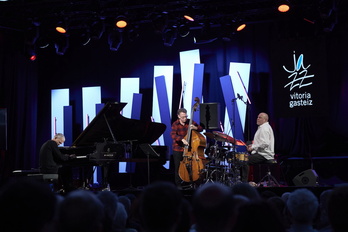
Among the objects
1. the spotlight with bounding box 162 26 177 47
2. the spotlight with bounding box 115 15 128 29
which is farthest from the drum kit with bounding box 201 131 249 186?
the spotlight with bounding box 115 15 128 29

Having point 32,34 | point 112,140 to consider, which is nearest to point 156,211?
point 112,140

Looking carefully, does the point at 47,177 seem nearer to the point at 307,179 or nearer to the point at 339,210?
the point at 307,179

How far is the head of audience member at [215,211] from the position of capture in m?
2.04

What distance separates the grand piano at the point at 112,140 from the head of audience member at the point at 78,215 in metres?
6.28

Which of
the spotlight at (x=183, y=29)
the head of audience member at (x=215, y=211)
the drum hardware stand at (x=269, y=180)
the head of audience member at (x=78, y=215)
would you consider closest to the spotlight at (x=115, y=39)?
the spotlight at (x=183, y=29)

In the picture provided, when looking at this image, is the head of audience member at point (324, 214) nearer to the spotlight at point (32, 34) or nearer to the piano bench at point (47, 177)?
the piano bench at point (47, 177)

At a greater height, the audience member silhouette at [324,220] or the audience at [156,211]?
the audience at [156,211]

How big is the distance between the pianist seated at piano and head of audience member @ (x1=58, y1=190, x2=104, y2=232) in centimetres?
719

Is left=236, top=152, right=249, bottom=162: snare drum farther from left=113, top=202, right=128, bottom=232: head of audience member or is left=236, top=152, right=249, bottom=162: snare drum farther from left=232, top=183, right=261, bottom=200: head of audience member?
left=113, top=202, right=128, bottom=232: head of audience member

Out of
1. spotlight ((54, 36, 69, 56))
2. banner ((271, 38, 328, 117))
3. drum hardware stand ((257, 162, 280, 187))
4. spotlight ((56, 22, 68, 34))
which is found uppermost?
spotlight ((56, 22, 68, 34))

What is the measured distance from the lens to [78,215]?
186 cm

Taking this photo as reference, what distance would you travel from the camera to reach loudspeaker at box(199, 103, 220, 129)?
31.1 ft

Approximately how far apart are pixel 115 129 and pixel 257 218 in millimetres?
7138

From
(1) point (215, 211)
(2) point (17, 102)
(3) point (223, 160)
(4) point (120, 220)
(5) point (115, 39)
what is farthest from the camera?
(2) point (17, 102)
